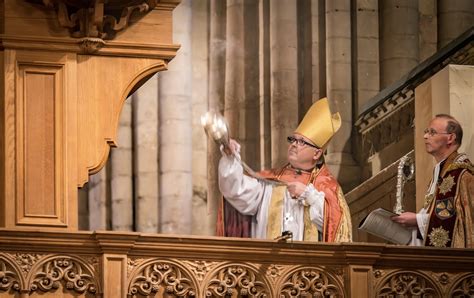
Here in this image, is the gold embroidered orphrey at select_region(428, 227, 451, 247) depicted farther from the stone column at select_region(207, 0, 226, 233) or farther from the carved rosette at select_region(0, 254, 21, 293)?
the stone column at select_region(207, 0, 226, 233)

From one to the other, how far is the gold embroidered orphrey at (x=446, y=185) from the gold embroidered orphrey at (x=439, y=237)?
392 mm

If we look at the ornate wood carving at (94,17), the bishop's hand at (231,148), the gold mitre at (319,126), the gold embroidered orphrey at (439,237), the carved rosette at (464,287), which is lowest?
the carved rosette at (464,287)

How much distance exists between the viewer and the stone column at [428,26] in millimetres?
26672

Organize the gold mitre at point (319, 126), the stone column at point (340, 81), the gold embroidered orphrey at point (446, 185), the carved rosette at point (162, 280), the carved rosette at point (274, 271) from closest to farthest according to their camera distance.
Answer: the carved rosette at point (162, 280), the carved rosette at point (274, 271), the gold embroidered orphrey at point (446, 185), the gold mitre at point (319, 126), the stone column at point (340, 81)

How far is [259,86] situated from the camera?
86.7 feet

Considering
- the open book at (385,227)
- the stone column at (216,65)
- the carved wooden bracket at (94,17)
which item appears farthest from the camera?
the stone column at (216,65)

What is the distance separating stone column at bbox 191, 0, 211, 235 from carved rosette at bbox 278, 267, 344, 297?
392 inches

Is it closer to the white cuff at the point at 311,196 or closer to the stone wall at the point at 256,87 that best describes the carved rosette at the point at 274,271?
the white cuff at the point at 311,196

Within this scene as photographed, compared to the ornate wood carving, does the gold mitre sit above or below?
below

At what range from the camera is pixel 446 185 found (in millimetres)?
18266

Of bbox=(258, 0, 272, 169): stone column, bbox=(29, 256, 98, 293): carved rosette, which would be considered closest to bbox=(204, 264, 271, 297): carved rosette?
bbox=(29, 256, 98, 293): carved rosette

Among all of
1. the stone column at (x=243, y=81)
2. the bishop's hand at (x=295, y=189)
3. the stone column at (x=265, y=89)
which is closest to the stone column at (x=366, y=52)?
the stone column at (x=265, y=89)

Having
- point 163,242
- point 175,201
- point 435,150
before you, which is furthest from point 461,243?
point 175,201

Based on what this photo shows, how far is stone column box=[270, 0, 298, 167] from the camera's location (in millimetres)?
26078
